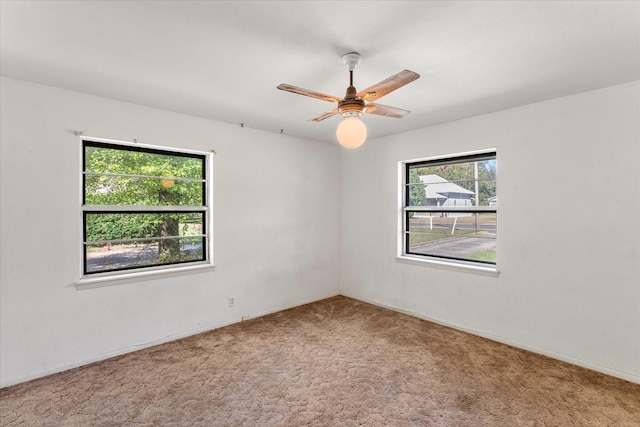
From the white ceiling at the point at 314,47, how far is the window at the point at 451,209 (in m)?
0.90

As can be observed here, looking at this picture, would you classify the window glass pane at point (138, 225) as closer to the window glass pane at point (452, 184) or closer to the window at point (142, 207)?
the window at point (142, 207)

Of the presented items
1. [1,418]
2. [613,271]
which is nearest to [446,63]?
[613,271]

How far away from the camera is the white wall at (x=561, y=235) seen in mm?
2561

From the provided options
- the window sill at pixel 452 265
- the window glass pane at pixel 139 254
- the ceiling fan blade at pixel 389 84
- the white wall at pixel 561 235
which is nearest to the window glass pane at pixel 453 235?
the window sill at pixel 452 265

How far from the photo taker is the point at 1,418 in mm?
2066

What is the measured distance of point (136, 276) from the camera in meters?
3.06

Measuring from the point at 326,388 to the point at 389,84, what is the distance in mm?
2234

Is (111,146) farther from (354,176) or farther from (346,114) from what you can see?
(354,176)

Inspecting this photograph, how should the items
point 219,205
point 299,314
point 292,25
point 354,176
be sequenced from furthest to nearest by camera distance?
point 354,176
point 299,314
point 219,205
point 292,25

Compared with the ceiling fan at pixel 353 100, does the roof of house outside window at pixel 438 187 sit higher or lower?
lower

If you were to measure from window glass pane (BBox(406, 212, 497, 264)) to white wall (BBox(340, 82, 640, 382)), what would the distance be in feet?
0.75

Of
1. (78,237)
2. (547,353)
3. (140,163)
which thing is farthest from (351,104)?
(547,353)

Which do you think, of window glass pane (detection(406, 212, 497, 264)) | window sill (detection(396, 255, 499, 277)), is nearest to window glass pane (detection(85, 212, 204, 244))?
window sill (detection(396, 255, 499, 277))

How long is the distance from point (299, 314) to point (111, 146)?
2.85 meters
